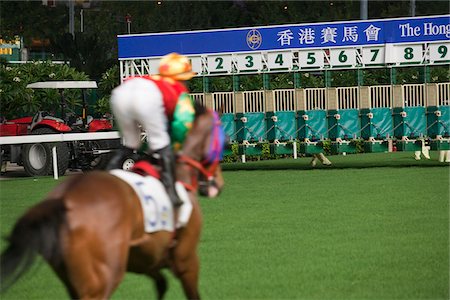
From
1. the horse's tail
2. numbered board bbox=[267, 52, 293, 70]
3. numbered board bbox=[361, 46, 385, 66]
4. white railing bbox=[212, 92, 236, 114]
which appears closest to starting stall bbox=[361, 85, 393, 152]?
numbered board bbox=[361, 46, 385, 66]

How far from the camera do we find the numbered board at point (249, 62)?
26.3 meters

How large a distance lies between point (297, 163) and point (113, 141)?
5258 mm

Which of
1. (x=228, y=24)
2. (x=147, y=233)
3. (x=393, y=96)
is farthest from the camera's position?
(x=228, y=24)

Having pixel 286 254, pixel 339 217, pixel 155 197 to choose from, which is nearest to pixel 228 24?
pixel 339 217

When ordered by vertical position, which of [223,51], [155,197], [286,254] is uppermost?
[223,51]

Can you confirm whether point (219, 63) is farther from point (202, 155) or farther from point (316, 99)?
point (202, 155)

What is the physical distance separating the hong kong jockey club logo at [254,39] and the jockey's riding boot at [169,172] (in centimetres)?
1817

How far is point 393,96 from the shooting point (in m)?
25.5

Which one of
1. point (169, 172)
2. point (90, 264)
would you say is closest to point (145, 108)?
point (169, 172)

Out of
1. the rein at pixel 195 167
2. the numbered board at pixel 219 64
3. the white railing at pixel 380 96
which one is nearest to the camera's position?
the rein at pixel 195 167

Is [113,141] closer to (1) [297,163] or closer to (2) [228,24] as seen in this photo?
(1) [297,163]

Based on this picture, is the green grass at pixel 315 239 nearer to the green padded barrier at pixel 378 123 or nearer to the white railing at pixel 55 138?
the white railing at pixel 55 138

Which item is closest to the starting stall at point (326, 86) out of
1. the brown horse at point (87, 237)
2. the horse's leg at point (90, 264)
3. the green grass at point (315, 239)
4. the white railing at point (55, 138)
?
the green grass at point (315, 239)

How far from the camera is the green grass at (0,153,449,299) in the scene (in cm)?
1063
